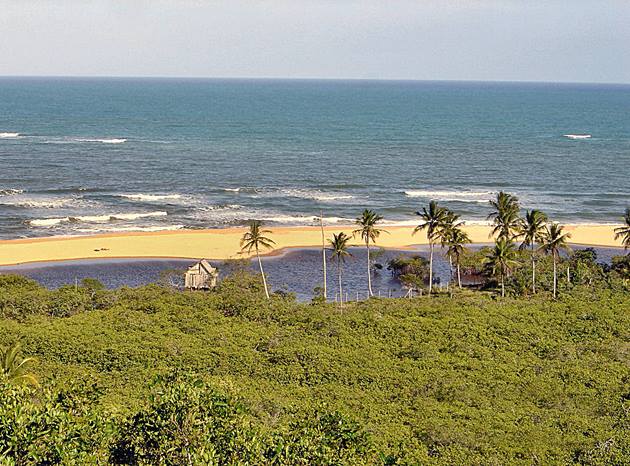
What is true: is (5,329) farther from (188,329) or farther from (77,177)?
(77,177)

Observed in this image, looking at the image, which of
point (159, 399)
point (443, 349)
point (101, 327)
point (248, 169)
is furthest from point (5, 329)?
point (248, 169)

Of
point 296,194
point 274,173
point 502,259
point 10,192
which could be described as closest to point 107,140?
point 274,173

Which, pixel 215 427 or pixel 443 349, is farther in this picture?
pixel 443 349

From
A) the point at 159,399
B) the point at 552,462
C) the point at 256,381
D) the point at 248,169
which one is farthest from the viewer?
the point at 248,169

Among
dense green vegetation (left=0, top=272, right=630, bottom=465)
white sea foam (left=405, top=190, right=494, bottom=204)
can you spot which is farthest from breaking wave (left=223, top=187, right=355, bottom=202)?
dense green vegetation (left=0, top=272, right=630, bottom=465)

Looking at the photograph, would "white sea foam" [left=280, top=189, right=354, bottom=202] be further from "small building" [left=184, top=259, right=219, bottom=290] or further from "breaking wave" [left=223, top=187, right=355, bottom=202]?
"small building" [left=184, top=259, right=219, bottom=290]

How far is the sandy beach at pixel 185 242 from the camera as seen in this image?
226 ft

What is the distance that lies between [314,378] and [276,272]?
1132 inches

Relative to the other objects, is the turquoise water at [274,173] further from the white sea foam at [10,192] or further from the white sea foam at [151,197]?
the white sea foam at [151,197]

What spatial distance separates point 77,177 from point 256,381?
73535mm

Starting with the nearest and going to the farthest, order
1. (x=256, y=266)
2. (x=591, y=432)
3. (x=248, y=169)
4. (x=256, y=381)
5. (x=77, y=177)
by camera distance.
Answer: (x=591, y=432) → (x=256, y=381) → (x=256, y=266) → (x=77, y=177) → (x=248, y=169)

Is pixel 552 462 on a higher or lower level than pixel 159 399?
lower

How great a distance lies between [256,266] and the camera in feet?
216

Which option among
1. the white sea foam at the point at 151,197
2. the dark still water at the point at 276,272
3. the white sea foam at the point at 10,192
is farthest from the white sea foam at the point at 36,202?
the dark still water at the point at 276,272
